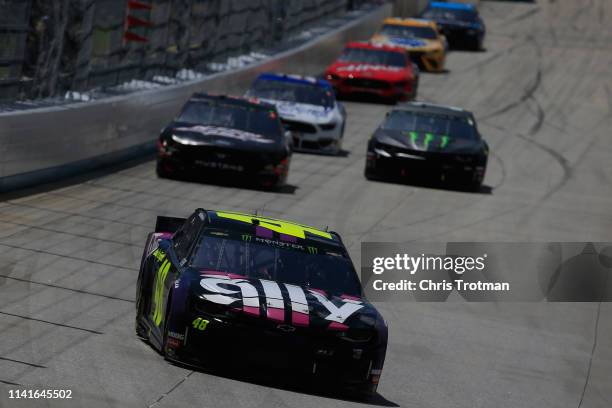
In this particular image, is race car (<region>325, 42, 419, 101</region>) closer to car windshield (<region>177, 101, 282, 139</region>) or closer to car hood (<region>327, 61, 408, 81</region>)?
car hood (<region>327, 61, 408, 81</region>)

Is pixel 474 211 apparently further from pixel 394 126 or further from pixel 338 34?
pixel 338 34

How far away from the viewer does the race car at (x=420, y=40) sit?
39406mm

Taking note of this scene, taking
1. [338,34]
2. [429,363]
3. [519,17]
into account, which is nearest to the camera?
[429,363]

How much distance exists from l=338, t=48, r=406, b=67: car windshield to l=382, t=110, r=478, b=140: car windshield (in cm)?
987

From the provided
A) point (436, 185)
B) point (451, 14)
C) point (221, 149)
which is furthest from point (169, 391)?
point (451, 14)

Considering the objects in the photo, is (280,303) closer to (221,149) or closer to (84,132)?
(221,149)

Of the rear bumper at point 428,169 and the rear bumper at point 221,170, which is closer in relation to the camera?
the rear bumper at point 221,170

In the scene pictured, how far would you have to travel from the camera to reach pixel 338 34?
39.5 meters

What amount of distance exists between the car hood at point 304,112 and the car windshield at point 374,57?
7760mm

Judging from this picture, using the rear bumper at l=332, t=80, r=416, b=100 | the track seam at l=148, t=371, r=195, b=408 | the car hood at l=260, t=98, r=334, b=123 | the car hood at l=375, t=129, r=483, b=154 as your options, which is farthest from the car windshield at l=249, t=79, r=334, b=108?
the track seam at l=148, t=371, r=195, b=408

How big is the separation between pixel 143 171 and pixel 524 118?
48.8 ft

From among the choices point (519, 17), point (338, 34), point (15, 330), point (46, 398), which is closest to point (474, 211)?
point (15, 330)

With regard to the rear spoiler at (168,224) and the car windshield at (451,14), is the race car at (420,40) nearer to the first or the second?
the car windshield at (451,14)

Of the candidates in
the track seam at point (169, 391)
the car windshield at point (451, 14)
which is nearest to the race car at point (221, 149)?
the track seam at point (169, 391)
